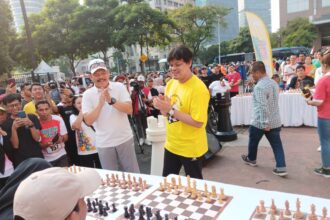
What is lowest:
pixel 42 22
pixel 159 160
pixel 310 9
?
pixel 159 160

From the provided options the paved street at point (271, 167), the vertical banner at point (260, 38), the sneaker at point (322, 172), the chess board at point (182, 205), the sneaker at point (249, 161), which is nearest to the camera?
the chess board at point (182, 205)

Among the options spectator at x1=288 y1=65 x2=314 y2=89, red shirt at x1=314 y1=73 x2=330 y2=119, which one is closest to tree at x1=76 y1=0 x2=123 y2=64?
spectator at x1=288 y1=65 x2=314 y2=89

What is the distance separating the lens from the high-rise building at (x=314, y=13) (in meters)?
55.3

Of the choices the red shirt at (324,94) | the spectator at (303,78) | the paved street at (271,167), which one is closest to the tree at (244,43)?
the spectator at (303,78)

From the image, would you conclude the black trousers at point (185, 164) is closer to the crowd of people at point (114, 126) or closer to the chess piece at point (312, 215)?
the crowd of people at point (114, 126)

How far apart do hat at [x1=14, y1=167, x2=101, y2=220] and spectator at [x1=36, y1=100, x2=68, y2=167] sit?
9.05 ft

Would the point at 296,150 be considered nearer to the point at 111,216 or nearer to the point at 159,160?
the point at 159,160

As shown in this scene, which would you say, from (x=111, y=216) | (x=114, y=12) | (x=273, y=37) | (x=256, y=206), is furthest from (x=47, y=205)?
(x=273, y=37)

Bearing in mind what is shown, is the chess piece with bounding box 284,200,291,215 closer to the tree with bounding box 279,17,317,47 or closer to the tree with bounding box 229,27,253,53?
the tree with bounding box 279,17,317,47

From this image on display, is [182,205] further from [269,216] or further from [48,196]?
[48,196]

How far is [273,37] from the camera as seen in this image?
2397 inches

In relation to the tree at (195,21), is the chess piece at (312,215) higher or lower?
lower

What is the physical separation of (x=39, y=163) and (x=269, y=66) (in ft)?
22.0

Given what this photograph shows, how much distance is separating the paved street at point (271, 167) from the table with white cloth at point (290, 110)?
73 cm
